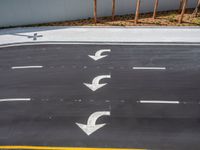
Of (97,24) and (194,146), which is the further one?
(97,24)

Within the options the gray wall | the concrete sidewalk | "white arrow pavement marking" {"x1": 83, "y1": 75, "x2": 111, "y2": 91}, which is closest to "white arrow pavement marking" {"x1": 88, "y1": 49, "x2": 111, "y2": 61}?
the concrete sidewalk

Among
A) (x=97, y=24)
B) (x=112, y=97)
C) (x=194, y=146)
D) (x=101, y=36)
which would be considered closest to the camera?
(x=194, y=146)

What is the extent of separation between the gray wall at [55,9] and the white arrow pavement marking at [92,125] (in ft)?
32.5

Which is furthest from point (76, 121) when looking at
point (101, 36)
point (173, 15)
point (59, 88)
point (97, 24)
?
point (173, 15)

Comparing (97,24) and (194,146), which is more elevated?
(97,24)

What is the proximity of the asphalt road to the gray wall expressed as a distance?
3068mm

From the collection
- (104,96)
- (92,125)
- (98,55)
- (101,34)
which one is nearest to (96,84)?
(104,96)

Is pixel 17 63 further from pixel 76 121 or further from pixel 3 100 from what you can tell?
pixel 76 121

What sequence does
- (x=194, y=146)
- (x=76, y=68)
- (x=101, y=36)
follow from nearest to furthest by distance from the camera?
1. (x=194, y=146)
2. (x=76, y=68)
3. (x=101, y=36)

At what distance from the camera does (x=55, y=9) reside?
2075cm

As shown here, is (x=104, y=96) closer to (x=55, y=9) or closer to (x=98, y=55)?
(x=98, y=55)

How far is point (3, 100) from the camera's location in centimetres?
1466

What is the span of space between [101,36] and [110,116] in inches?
298

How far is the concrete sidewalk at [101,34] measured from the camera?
1881 centimetres
